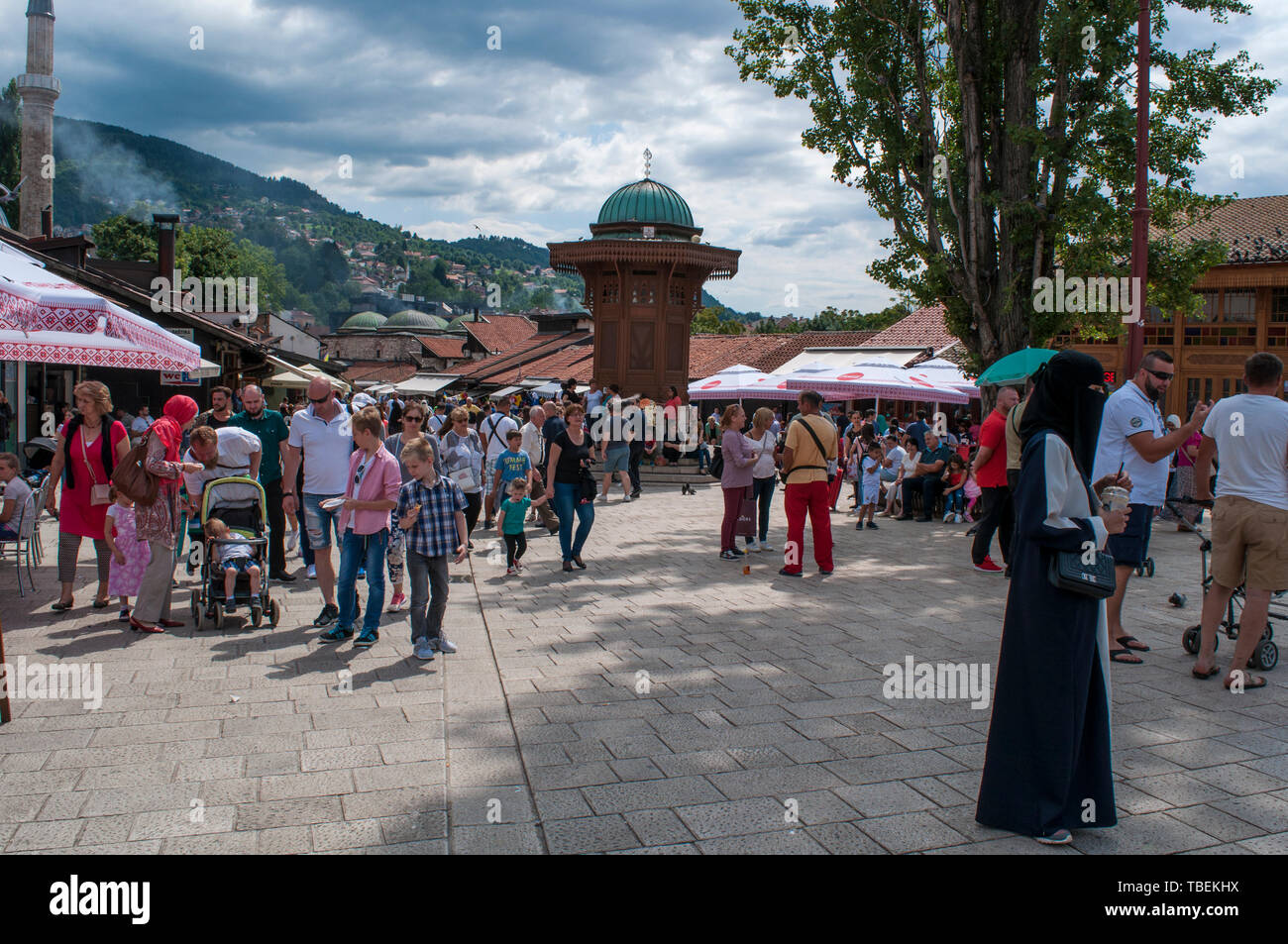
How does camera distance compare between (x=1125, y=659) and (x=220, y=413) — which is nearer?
(x=1125, y=659)

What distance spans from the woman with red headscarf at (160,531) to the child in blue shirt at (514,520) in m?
3.19

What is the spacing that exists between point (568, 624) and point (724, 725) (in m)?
2.68

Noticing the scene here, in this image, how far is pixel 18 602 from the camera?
313 inches

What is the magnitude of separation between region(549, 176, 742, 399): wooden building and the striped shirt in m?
17.9

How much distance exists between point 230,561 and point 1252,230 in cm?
3699

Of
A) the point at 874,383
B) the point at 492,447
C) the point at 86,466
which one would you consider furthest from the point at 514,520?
the point at 874,383

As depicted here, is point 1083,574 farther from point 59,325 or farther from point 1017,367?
point 1017,367

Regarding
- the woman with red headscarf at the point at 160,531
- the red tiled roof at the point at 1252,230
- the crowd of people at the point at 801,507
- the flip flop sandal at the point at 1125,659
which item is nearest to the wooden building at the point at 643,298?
the crowd of people at the point at 801,507

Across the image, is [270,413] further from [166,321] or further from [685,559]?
[166,321]

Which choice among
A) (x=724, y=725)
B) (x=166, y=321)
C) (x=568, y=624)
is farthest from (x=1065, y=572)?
(x=166, y=321)

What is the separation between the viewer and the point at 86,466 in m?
7.43

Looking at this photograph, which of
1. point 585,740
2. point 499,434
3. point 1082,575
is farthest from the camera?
point 499,434

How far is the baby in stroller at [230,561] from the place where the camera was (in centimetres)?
714

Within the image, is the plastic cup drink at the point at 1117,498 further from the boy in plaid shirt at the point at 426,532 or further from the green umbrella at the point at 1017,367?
the green umbrella at the point at 1017,367
